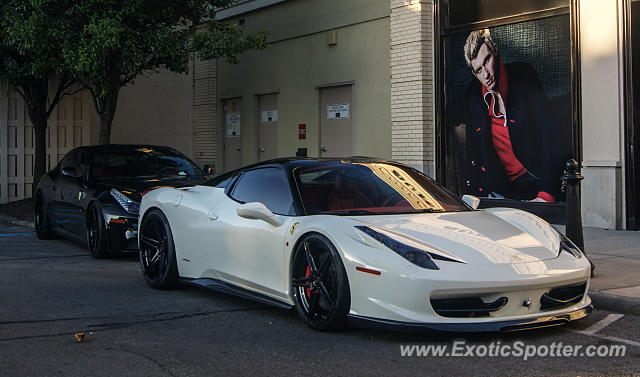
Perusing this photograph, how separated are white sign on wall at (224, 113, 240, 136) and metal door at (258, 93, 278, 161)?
948 millimetres

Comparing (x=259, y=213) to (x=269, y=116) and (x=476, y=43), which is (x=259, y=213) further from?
(x=269, y=116)

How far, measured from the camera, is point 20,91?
748 inches

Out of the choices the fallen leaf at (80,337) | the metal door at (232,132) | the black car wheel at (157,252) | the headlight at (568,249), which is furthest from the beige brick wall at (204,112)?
the headlight at (568,249)

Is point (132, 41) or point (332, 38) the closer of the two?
point (132, 41)

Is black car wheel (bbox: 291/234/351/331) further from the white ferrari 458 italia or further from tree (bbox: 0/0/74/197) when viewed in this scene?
tree (bbox: 0/0/74/197)

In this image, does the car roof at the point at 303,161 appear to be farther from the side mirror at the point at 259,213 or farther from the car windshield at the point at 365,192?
the side mirror at the point at 259,213

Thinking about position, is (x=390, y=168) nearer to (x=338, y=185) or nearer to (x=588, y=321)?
(x=338, y=185)

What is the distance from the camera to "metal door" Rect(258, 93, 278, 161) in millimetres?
18469

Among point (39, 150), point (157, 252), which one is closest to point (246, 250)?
point (157, 252)

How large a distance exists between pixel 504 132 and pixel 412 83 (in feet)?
6.94

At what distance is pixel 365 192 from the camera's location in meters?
6.47

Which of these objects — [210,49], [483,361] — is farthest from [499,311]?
[210,49]

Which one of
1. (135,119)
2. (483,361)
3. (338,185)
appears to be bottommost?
(483,361)

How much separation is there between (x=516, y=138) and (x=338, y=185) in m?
7.06
